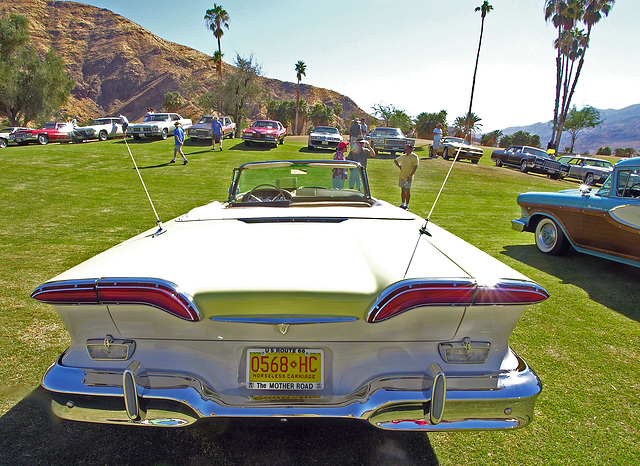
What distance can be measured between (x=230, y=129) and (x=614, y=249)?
2230 cm

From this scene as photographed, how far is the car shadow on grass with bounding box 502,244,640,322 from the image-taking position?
418 centimetres

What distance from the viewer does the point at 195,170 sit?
1440 cm

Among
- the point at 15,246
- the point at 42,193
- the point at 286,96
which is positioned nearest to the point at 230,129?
the point at 42,193

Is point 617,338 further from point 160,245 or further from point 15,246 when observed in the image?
point 15,246

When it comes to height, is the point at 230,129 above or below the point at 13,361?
above

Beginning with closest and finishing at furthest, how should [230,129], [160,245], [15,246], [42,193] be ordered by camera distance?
[160,245] < [15,246] < [42,193] < [230,129]

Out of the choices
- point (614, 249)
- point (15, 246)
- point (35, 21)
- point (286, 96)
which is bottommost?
point (15, 246)

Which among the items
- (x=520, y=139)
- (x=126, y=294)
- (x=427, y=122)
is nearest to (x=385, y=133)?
(x=126, y=294)

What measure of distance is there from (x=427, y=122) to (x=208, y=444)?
68998 mm

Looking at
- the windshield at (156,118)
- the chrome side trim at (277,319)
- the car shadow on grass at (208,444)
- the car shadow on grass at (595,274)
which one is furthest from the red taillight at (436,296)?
the windshield at (156,118)

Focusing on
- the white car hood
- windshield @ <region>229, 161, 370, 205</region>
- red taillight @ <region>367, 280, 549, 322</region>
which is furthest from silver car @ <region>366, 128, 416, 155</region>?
red taillight @ <region>367, 280, 549, 322</region>

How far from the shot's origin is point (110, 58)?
4003 inches

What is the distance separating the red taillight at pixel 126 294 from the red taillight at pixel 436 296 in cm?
79

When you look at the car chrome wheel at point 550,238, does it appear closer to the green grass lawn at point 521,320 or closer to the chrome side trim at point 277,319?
the green grass lawn at point 521,320
